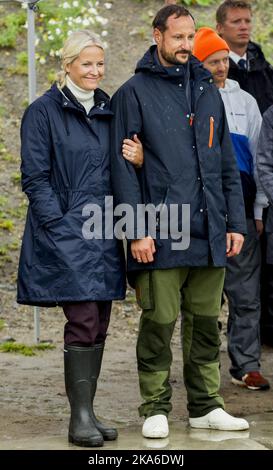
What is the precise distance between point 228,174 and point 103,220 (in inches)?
31.9

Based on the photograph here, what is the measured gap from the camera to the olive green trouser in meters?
6.27

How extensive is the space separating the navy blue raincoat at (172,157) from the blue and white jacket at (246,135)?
1.08m

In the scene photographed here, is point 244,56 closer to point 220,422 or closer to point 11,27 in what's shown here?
point 220,422

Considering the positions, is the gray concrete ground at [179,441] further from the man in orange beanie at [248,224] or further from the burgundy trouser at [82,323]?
the man in orange beanie at [248,224]

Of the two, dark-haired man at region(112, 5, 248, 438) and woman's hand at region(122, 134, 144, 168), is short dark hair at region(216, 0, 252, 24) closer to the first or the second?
dark-haired man at region(112, 5, 248, 438)

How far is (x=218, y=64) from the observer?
7320mm

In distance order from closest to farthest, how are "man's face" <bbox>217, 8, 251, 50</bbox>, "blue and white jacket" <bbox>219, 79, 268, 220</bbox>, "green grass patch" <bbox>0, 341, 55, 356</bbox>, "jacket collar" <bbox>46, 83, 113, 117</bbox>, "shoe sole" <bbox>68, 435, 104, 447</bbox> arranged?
"shoe sole" <bbox>68, 435, 104, 447</bbox> → "jacket collar" <bbox>46, 83, 113, 117</bbox> → "blue and white jacket" <bbox>219, 79, 268, 220</bbox> → "man's face" <bbox>217, 8, 251, 50</bbox> → "green grass patch" <bbox>0, 341, 55, 356</bbox>

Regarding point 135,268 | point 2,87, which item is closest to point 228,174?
point 135,268

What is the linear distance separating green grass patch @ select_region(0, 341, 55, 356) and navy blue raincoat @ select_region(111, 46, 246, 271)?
251 cm

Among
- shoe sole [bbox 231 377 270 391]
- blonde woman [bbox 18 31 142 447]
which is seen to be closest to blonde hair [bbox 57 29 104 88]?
blonde woman [bbox 18 31 142 447]

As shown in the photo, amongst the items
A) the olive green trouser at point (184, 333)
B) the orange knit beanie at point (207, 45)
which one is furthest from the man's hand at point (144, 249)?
the orange knit beanie at point (207, 45)

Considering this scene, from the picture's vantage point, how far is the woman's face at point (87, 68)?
6141mm

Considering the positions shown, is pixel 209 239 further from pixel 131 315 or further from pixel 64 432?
pixel 131 315

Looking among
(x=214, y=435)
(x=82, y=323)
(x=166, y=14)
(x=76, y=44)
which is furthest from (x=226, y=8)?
(x=214, y=435)
